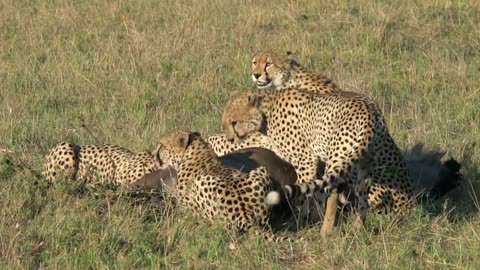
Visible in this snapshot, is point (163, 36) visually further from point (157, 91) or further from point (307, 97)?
point (307, 97)

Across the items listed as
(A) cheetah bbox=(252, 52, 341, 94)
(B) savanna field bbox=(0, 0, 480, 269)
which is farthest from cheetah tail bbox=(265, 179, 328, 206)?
(A) cheetah bbox=(252, 52, 341, 94)

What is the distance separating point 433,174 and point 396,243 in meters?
1.05

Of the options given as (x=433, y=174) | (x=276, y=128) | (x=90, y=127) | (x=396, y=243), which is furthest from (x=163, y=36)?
(x=396, y=243)

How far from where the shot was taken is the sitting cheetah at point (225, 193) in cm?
530

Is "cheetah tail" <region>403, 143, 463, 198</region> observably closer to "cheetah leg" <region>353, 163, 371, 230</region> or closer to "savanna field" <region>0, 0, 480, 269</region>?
"savanna field" <region>0, 0, 480, 269</region>

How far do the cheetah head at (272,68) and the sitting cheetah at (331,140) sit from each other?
0.52m

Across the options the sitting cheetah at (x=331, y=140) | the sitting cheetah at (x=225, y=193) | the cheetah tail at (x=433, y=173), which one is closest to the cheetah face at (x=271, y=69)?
the sitting cheetah at (x=331, y=140)

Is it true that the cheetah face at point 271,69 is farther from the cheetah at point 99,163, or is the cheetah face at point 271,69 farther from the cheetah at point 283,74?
the cheetah at point 99,163

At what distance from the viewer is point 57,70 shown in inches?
348

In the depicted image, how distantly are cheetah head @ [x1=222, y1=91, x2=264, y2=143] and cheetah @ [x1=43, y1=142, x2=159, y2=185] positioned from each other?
20.1 inches

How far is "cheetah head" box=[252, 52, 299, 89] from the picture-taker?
7.15 meters

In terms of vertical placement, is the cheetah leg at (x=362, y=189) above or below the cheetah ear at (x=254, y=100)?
below

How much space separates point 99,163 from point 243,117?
2.84ft

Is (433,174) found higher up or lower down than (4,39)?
higher up
